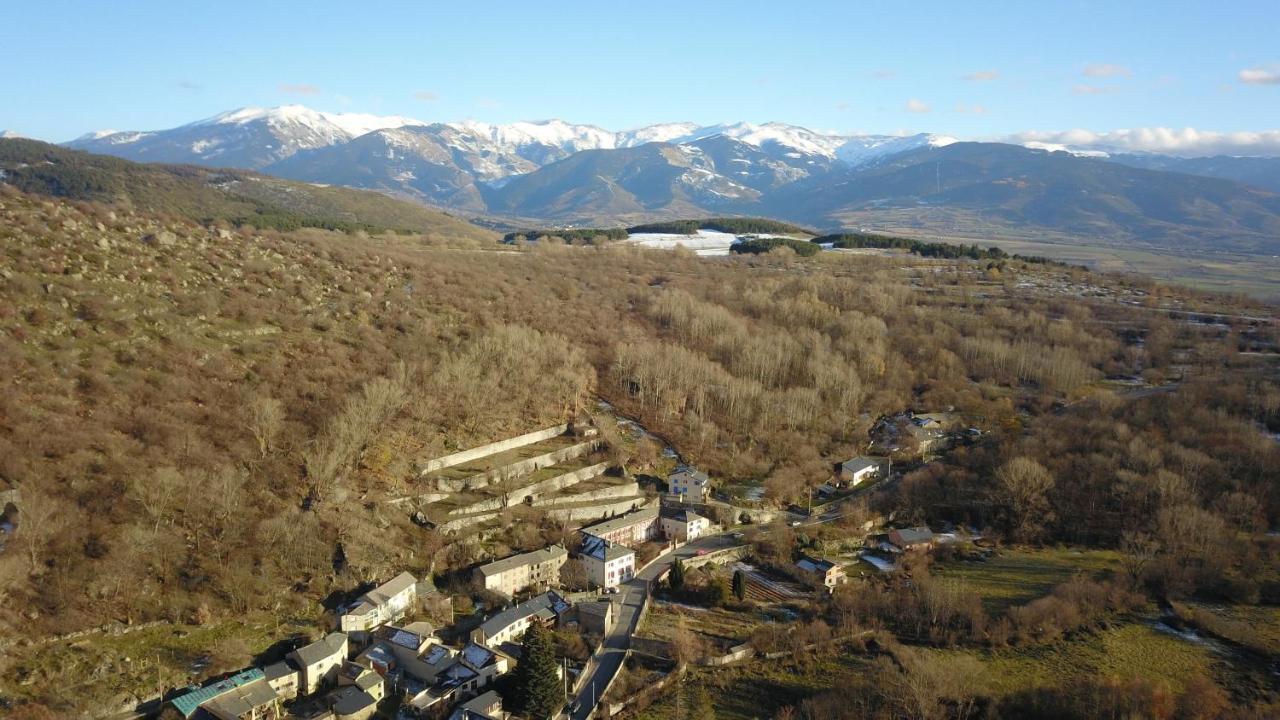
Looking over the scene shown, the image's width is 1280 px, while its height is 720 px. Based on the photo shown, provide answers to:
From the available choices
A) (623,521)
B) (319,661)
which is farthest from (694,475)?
(319,661)

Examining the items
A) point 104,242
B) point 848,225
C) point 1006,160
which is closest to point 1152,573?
point 104,242

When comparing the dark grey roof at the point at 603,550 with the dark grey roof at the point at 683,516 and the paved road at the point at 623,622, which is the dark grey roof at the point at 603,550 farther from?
the dark grey roof at the point at 683,516

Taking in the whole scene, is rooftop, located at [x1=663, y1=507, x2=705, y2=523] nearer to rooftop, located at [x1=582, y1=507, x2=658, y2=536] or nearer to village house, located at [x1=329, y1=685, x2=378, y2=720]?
rooftop, located at [x1=582, y1=507, x2=658, y2=536]

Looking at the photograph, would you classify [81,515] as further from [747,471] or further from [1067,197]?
[1067,197]

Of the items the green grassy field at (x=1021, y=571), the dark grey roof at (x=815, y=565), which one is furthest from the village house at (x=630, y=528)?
the green grassy field at (x=1021, y=571)

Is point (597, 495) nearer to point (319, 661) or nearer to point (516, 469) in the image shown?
point (516, 469)

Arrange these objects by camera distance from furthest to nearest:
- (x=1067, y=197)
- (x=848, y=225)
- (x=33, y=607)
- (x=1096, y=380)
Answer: (x=1067, y=197) → (x=848, y=225) → (x=1096, y=380) → (x=33, y=607)
